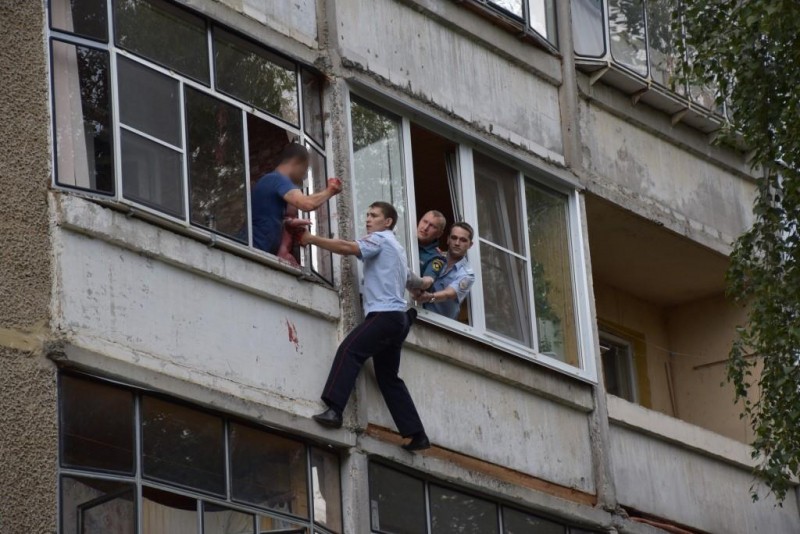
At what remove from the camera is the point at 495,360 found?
16.4 m

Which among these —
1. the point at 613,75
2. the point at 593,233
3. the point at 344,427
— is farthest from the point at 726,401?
the point at 344,427

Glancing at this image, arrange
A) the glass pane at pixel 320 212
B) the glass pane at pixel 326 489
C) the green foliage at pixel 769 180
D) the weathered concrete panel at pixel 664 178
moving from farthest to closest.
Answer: the weathered concrete panel at pixel 664 178, the green foliage at pixel 769 180, the glass pane at pixel 320 212, the glass pane at pixel 326 489

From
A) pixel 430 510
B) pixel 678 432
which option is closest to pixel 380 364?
pixel 430 510

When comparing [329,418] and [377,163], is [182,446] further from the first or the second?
[377,163]

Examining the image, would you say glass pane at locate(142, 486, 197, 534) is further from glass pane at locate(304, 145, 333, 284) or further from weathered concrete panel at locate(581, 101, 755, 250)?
weathered concrete panel at locate(581, 101, 755, 250)

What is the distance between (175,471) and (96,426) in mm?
730

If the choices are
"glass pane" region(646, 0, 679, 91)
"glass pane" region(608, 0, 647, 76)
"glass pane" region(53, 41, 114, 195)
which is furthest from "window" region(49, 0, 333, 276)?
"glass pane" region(646, 0, 679, 91)

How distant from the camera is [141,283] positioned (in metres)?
13.0

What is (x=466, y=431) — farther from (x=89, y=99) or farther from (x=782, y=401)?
(x=89, y=99)

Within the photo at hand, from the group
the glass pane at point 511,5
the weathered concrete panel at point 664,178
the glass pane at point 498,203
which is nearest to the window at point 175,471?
the glass pane at point 498,203

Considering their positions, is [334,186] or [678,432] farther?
[678,432]

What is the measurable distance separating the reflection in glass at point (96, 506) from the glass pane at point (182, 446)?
0.28 metres

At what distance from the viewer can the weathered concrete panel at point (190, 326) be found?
41.3 ft

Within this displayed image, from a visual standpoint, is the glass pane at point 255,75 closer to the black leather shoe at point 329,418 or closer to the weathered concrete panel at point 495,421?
the weathered concrete panel at point 495,421
